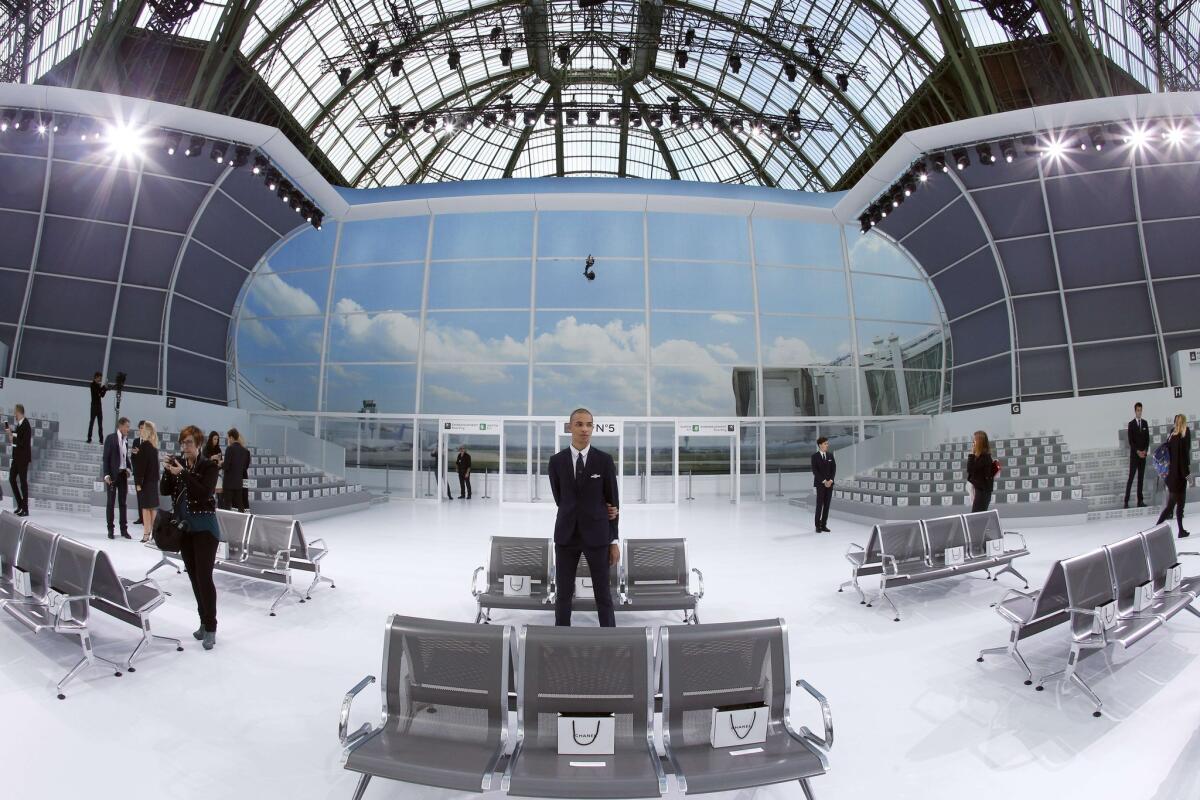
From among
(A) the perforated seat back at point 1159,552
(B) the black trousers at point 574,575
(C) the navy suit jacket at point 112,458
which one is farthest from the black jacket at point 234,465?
(A) the perforated seat back at point 1159,552

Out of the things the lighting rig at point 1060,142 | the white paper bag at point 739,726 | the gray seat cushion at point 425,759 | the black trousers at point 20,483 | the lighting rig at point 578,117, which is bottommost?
the gray seat cushion at point 425,759

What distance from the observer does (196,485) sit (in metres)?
4.95

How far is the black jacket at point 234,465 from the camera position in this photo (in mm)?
9344

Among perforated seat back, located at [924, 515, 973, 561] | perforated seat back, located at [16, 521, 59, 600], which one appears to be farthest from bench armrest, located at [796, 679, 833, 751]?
perforated seat back, located at [16, 521, 59, 600]

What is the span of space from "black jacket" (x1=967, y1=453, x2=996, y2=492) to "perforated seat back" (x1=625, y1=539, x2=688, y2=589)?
5060 mm

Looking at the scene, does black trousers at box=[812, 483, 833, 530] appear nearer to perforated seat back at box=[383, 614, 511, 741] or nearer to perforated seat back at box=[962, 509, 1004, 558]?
perforated seat back at box=[962, 509, 1004, 558]

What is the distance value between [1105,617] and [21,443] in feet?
43.9

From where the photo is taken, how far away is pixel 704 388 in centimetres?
2052

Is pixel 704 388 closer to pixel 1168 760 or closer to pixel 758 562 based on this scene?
pixel 758 562

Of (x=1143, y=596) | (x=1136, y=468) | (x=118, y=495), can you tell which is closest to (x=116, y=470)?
(x=118, y=495)

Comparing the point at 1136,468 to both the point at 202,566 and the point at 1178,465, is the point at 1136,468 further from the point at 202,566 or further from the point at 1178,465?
the point at 202,566

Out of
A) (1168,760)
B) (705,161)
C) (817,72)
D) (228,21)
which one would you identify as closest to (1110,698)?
(1168,760)

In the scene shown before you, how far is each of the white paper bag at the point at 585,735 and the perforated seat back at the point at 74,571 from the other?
11.7 feet

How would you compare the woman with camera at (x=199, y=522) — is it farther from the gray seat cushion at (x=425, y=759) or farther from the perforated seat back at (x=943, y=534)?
the perforated seat back at (x=943, y=534)
